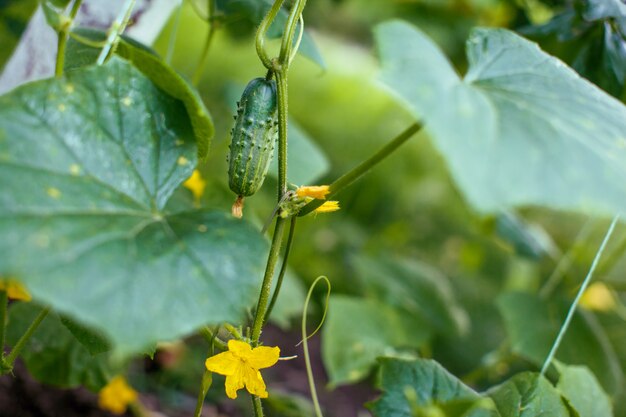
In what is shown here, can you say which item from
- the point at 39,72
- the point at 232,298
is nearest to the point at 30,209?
the point at 232,298

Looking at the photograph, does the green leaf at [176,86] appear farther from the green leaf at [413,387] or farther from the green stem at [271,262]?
the green leaf at [413,387]

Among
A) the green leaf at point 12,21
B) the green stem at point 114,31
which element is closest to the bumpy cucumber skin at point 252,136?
the green stem at point 114,31

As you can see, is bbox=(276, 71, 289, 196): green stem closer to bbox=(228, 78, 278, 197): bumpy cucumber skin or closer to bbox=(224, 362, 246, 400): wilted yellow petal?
bbox=(228, 78, 278, 197): bumpy cucumber skin

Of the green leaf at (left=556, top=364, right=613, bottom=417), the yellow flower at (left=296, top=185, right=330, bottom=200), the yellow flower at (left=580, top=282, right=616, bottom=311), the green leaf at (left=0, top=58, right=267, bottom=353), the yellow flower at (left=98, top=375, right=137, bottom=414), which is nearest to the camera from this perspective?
the green leaf at (left=0, top=58, right=267, bottom=353)

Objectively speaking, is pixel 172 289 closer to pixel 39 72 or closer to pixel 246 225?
pixel 246 225

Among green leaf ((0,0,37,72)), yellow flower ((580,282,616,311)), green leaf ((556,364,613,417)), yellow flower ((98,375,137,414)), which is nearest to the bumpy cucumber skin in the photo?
green leaf ((556,364,613,417))

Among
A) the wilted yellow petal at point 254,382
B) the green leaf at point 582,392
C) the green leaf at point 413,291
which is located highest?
the wilted yellow petal at point 254,382

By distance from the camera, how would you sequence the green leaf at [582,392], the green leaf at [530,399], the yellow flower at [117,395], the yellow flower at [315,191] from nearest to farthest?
the yellow flower at [315,191]
the green leaf at [530,399]
the green leaf at [582,392]
the yellow flower at [117,395]
